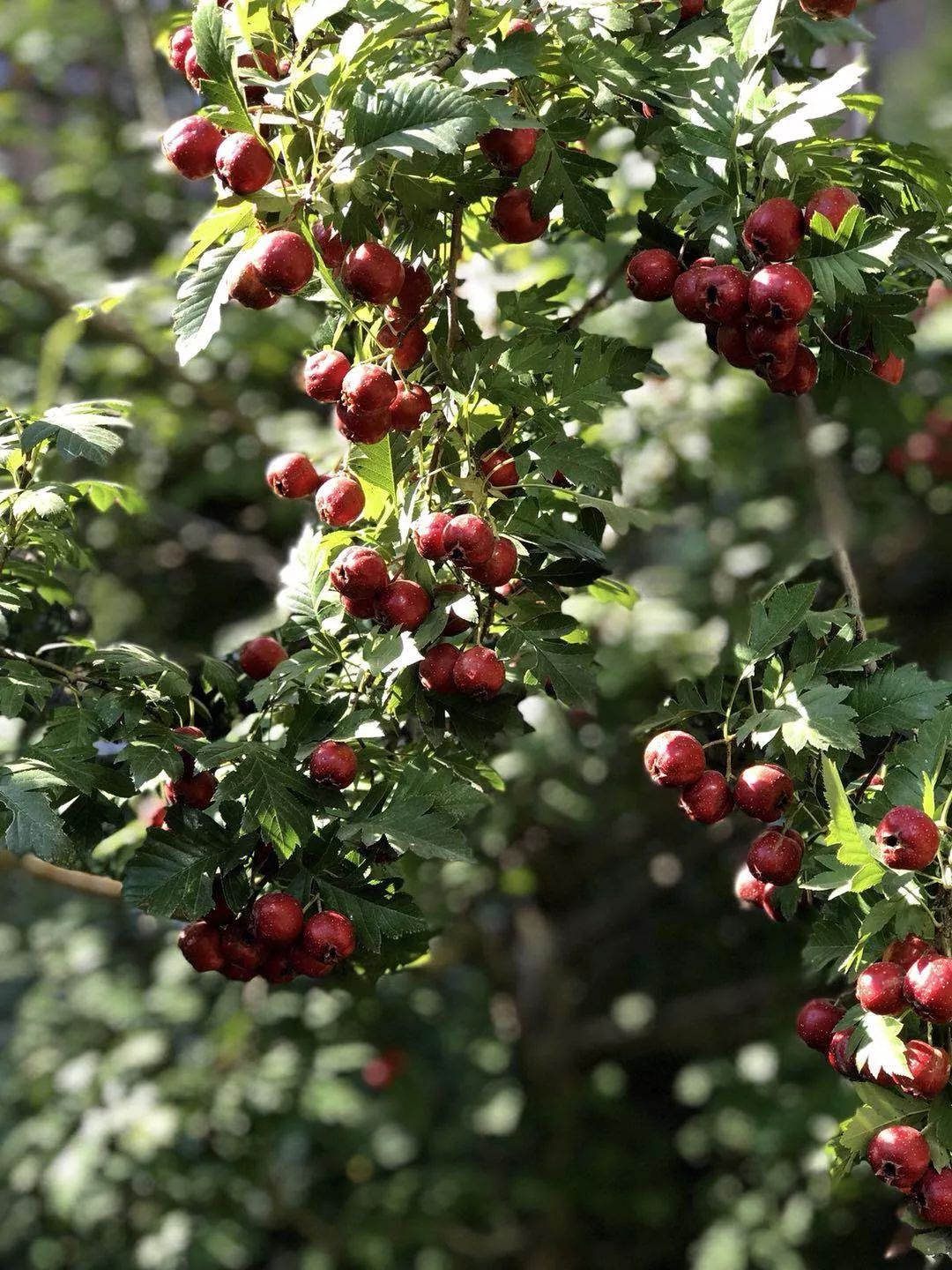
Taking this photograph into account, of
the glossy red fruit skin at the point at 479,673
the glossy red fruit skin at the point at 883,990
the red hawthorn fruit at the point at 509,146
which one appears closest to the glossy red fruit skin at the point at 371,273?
the red hawthorn fruit at the point at 509,146

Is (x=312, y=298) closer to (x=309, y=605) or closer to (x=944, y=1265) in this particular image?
→ (x=309, y=605)

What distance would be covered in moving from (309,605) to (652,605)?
5.75 feet

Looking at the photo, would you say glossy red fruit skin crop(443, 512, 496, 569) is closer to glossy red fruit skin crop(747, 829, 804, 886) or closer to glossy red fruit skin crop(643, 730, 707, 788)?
glossy red fruit skin crop(643, 730, 707, 788)

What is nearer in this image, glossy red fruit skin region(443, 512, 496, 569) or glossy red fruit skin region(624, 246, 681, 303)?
glossy red fruit skin region(443, 512, 496, 569)

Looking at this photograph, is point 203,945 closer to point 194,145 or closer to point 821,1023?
point 821,1023

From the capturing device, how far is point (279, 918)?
1.43 m

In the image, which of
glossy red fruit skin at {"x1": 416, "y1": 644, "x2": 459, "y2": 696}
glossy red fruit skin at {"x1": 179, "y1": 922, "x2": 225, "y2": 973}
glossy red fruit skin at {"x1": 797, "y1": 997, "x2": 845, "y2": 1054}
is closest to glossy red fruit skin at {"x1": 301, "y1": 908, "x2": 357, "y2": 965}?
glossy red fruit skin at {"x1": 179, "y1": 922, "x2": 225, "y2": 973}

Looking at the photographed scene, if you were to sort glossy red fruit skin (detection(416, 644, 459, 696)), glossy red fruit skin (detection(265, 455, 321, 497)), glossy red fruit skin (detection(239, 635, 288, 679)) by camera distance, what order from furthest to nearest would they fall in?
glossy red fruit skin (detection(239, 635, 288, 679)) < glossy red fruit skin (detection(265, 455, 321, 497)) < glossy red fruit skin (detection(416, 644, 459, 696))

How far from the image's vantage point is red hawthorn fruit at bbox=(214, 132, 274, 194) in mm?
1316

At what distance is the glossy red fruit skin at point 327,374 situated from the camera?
148 cm

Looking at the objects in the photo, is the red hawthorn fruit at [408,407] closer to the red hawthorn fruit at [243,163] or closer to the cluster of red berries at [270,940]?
the red hawthorn fruit at [243,163]

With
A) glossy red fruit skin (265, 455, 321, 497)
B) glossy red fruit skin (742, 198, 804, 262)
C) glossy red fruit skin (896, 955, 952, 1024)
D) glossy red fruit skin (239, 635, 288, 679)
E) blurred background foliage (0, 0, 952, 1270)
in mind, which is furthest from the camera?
blurred background foliage (0, 0, 952, 1270)

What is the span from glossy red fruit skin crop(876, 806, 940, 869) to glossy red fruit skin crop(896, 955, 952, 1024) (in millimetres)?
93

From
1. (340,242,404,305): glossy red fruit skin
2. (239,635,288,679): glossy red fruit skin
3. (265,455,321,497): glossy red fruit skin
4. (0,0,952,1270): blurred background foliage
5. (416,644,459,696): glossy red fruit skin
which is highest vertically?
(340,242,404,305): glossy red fruit skin
